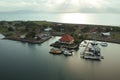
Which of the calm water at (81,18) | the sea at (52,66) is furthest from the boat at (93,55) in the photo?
the calm water at (81,18)

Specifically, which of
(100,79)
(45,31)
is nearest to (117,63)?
(100,79)

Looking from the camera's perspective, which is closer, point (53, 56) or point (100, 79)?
point (100, 79)

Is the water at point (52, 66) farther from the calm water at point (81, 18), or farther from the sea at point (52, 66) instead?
the calm water at point (81, 18)

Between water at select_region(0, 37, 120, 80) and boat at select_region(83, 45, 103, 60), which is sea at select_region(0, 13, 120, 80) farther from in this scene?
boat at select_region(83, 45, 103, 60)

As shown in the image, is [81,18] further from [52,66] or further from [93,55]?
[52,66]

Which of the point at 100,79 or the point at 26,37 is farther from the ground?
the point at 26,37

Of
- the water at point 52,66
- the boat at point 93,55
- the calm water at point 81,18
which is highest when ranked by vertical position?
the calm water at point 81,18

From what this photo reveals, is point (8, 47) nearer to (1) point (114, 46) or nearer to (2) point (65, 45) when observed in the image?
(2) point (65, 45)

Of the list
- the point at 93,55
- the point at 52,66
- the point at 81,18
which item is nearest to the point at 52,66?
the point at 52,66
